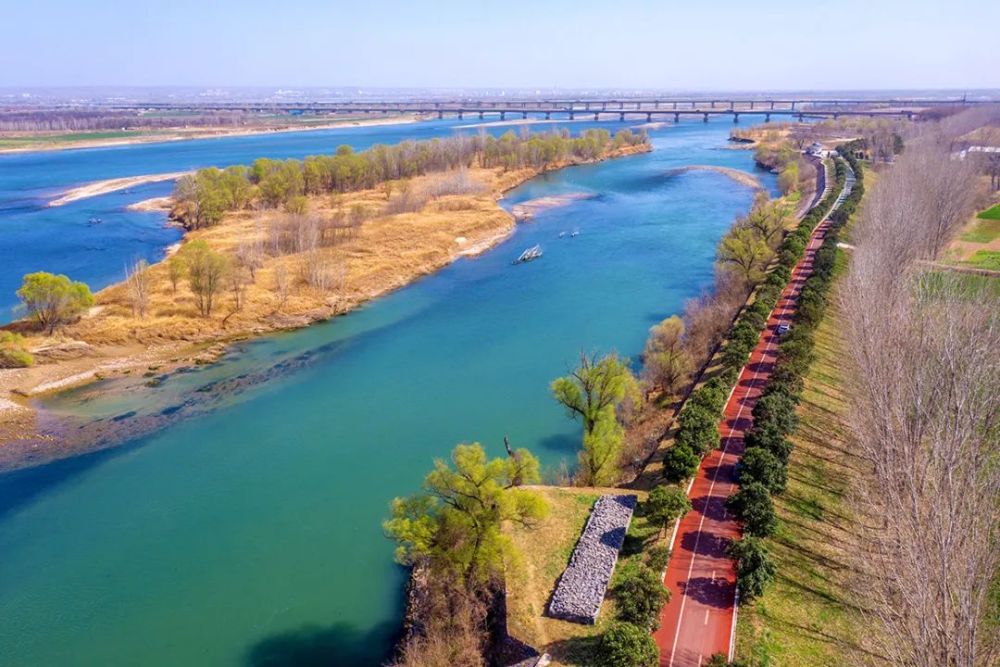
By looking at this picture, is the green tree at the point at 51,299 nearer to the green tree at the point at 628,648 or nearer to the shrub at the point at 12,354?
the shrub at the point at 12,354

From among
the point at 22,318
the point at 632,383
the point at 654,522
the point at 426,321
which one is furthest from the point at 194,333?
the point at 654,522

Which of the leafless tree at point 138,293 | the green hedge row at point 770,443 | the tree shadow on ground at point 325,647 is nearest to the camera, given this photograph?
the green hedge row at point 770,443

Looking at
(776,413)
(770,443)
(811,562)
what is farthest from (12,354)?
(811,562)

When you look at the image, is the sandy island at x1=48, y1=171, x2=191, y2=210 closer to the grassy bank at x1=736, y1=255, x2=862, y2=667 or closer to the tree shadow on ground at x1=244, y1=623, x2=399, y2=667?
the tree shadow on ground at x1=244, y1=623, x2=399, y2=667

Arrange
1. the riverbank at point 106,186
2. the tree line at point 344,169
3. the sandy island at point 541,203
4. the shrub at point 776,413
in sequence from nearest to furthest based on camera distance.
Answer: the shrub at point 776,413 → the tree line at point 344,169 → the sandy island at point 541,203 → the riverbank at point 106,186

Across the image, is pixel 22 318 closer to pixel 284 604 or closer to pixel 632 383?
pixel 284 604

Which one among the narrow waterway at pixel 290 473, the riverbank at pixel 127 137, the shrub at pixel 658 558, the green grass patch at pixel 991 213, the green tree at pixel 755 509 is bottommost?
the narrow waterway at pixel 290 473

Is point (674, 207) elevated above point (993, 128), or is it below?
below

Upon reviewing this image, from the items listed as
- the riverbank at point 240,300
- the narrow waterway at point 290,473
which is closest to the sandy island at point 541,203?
the riverbank at point 240,300
